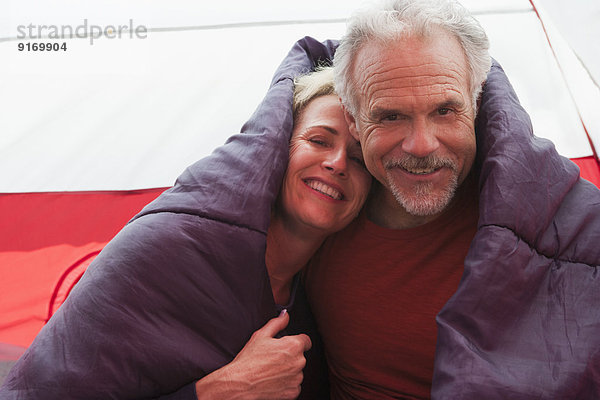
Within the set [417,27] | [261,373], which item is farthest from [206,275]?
[417,27]

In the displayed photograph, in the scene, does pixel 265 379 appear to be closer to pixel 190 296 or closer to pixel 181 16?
pixel 190 296

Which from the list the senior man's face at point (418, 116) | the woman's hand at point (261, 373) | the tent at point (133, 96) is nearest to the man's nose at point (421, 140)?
the senior man's face at point (418, 116)

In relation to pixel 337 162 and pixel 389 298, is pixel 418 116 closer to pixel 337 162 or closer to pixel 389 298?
pixel 337 162

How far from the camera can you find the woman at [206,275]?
3.19 ft

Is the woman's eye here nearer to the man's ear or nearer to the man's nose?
the man's ear

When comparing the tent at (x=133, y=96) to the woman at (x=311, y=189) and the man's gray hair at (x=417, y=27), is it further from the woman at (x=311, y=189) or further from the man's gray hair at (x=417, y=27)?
the man's gray hair at (x=417, y=27)

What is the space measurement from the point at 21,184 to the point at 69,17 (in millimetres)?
731

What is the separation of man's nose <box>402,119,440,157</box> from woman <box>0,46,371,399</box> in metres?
0.19

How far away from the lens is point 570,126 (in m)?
1.74

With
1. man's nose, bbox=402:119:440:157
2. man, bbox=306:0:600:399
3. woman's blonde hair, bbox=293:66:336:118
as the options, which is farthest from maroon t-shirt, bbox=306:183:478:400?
woman's blonde hair, bbox=293:66:336:118

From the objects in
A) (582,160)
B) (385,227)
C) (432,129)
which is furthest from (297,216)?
(582,160)

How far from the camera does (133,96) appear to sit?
1.99 metres

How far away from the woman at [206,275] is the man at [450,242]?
0.39 ft

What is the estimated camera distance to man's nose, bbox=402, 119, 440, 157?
107 cm
